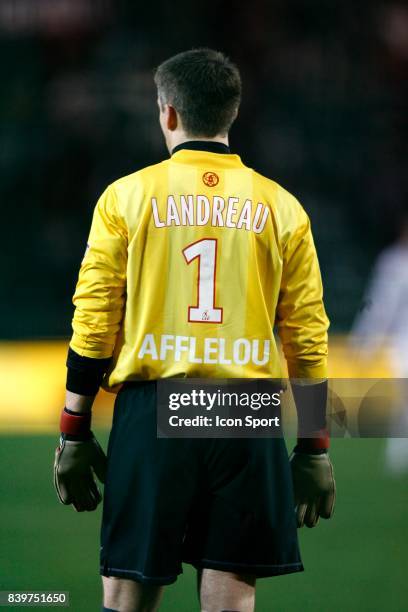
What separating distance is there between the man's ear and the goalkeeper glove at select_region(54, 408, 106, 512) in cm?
71

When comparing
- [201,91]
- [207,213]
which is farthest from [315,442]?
[201,91]

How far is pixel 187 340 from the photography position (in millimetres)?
2568

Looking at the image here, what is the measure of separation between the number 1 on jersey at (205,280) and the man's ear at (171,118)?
29cm

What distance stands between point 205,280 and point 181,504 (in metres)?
0.51

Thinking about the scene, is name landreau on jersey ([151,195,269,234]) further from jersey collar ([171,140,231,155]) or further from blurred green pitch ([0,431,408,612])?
blurred green pitch ([0,431,408,612])

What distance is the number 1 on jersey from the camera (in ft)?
8.39

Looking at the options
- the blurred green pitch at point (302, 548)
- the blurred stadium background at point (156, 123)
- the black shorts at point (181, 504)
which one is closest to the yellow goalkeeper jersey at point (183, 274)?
the black shorts at point (181, 504)

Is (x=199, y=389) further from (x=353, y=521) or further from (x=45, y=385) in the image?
(x=45, y=385)

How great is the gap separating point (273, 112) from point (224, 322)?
625 cm

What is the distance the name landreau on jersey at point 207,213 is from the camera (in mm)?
2562

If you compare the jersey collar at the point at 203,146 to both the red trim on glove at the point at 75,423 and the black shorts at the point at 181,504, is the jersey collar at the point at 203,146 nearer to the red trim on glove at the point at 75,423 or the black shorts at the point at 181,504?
the black shorts at the point at 181,504

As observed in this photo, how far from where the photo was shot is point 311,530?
16.3 ft

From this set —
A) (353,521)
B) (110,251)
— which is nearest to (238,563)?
(110,251)

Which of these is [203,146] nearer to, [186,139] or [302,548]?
[186,139]
